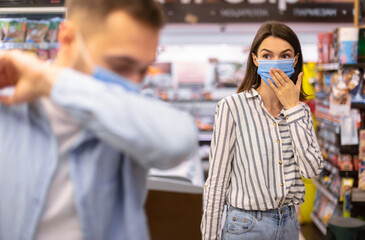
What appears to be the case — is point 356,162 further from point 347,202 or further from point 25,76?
point 25,76

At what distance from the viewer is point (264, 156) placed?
5.96 feet

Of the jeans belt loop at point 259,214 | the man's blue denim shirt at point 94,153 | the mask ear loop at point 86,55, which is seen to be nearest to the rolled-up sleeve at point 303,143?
the jeans belt loop at point 259,214

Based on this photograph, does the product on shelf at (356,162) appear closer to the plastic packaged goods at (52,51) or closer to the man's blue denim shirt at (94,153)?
the plastic packaged goods at (52,51)

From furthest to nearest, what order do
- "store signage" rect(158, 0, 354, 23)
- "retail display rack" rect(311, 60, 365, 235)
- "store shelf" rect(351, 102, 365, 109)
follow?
1. "store signage" rect(158, 0, 354, 23)
2. "retail display rack" rect(311, 60, 365, 235)
3. "store shelf" rect(351, 102, 365, 109)

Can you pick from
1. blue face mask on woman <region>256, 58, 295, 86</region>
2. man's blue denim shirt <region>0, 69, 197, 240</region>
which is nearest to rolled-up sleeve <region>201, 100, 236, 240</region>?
blue face mask on woman <region>256, 58, 295, 86</region>

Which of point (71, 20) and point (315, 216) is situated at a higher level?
point (71, 20)

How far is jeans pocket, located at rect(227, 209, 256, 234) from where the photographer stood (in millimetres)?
1792

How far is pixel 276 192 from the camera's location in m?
1.80

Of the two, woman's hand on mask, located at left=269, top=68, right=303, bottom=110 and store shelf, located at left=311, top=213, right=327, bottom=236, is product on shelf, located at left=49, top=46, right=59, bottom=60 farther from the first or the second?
store shelf, located at left=311, top=213, right=327, bottom=236

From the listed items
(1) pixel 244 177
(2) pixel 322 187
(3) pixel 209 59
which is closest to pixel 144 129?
(1) pixel 244 177

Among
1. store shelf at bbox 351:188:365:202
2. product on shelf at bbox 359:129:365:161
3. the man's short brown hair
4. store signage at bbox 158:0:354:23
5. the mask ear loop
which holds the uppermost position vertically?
store signage at bbox 158:0:354:23

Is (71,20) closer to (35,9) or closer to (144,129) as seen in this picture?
(144,129)

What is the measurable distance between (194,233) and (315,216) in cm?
283

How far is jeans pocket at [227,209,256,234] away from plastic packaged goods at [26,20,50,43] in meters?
2.06
